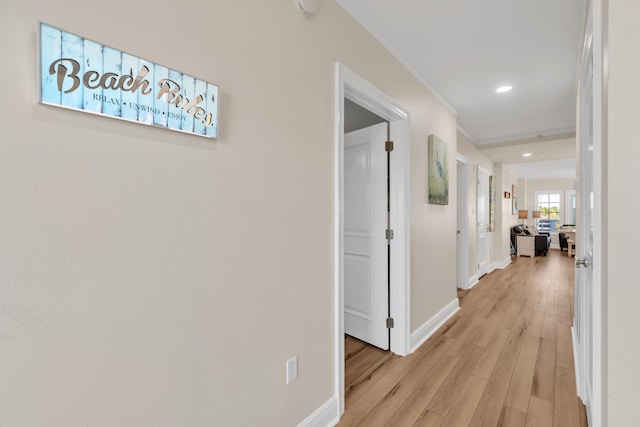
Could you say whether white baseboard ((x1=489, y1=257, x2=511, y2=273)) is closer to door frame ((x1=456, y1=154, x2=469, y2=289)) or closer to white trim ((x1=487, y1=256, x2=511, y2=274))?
white trim ((x1=487, y1=256, x2=511, y2=274))

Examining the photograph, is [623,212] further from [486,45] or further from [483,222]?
[483,222]

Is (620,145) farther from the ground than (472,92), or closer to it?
closer to it

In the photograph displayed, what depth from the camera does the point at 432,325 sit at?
2977 mm

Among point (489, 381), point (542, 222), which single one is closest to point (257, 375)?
point (489, 381)

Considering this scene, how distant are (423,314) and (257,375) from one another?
202 cm

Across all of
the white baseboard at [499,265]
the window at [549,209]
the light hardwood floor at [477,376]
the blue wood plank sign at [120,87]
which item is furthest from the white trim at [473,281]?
the window at [549,209]

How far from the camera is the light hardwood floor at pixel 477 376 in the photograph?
5.82 feet

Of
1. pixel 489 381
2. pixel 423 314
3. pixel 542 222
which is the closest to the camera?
pixel 489 381

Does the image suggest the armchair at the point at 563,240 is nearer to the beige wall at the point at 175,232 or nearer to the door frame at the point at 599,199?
the door frame at the point at 599,199

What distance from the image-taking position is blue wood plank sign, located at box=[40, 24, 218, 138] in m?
0.76

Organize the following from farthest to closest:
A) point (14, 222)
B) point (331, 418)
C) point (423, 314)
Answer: point (423, 314) < point (331, 418) < point (14, 222)

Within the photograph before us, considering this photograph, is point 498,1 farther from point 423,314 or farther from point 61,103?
point 423,314

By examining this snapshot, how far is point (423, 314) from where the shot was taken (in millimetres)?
2834

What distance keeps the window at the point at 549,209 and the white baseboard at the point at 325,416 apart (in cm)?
1192
